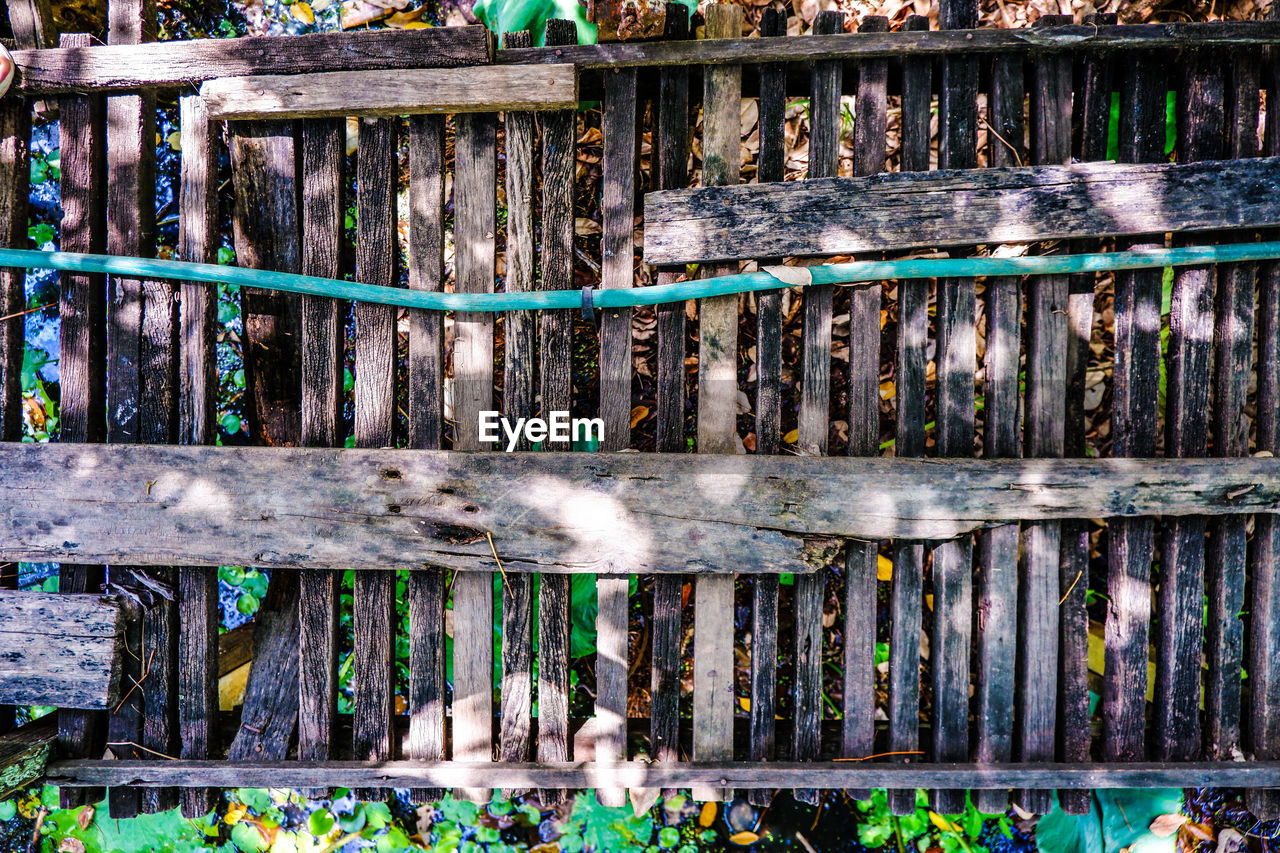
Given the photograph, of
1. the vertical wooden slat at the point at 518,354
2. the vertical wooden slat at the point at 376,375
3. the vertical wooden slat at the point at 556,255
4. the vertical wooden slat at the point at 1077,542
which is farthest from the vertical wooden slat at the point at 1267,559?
the vertical wooden slat at the point at 376,375

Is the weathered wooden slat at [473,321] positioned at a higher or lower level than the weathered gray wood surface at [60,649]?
higher

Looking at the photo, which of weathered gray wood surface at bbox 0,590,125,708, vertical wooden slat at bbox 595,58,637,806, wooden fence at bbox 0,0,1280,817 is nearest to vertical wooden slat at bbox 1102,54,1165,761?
wooden fence at bbox 0,0,1280,817

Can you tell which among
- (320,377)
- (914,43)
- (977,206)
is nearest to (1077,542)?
(977,206)

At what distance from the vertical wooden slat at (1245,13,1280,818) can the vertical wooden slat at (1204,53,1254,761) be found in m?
0.05

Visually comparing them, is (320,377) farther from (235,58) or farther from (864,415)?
Result: (864,415)

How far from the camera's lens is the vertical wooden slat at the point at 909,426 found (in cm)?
201

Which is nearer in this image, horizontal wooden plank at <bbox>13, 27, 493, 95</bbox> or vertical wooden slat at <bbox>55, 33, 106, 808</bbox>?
horizontal wooden plank at <bbox>13, 27, 493, 95</bbox>

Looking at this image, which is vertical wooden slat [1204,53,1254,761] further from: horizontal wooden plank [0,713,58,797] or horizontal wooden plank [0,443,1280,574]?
horizontal wooden plank [0,713,58,797]

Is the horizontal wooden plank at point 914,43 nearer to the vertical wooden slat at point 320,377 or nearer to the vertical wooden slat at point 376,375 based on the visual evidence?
the vertical wooden slat at point 376,375

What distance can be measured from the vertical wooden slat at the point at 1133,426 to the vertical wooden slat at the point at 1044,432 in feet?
0.63

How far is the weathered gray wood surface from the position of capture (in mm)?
2033

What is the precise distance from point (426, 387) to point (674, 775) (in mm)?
1490

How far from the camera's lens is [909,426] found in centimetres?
204

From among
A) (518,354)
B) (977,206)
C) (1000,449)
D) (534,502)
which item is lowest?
(534,502)
